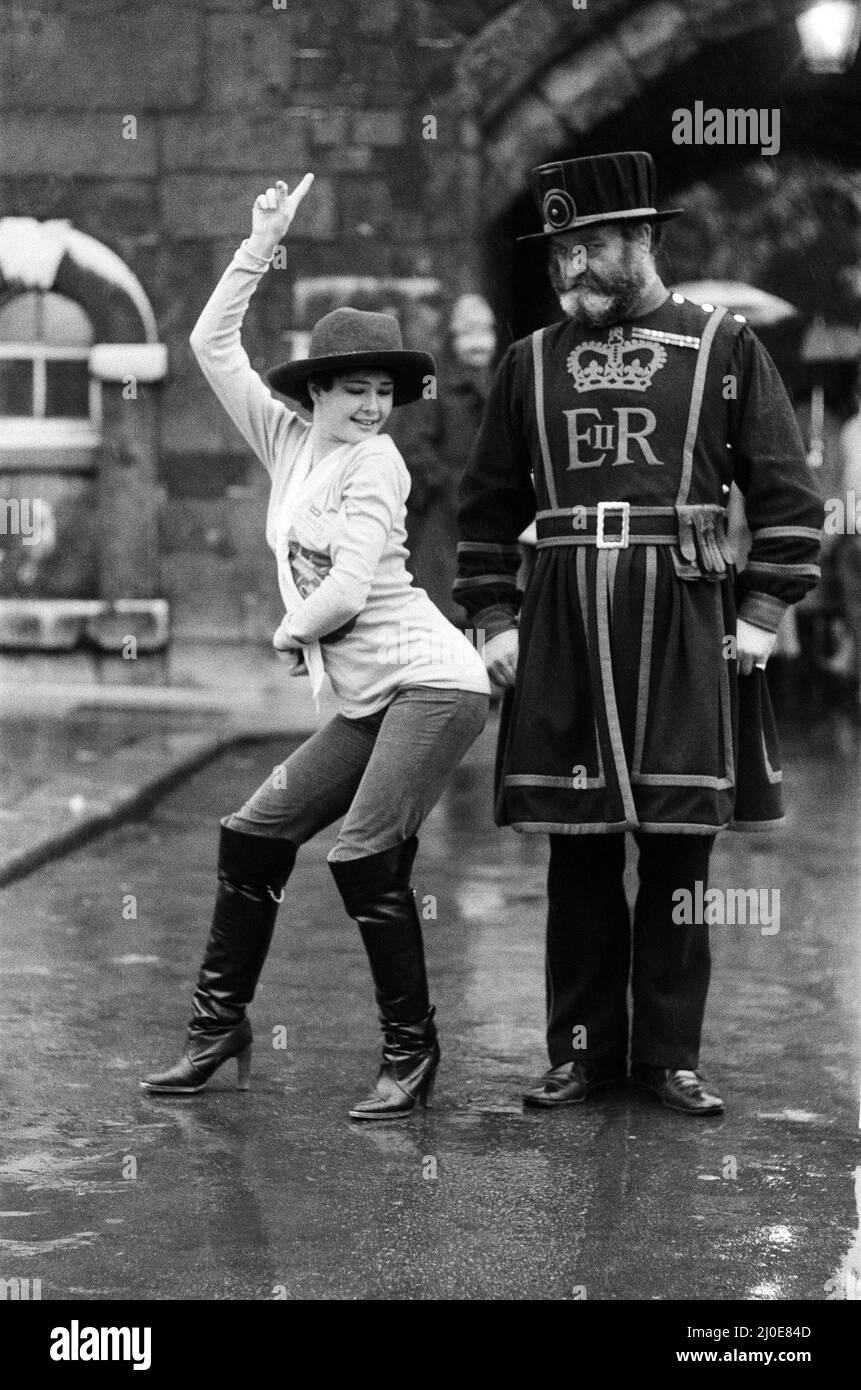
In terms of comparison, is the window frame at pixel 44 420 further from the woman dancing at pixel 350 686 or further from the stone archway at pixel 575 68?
the woman dancing at pixel 350 686

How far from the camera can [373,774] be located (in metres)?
5.22

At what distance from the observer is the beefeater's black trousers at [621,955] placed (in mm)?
5340

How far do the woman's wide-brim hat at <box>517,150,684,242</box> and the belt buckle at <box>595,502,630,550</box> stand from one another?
1.89ft

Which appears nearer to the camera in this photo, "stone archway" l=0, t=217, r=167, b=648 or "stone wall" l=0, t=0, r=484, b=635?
"stone wall" l=0, t=0, r=484, b=635

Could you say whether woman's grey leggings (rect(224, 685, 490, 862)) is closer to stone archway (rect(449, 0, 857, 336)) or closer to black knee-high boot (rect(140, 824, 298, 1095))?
black knee-high boot (rect(140, 824, 298, 1095))

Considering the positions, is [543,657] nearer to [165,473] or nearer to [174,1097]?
[174,1097]

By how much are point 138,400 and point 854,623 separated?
501 centimetres

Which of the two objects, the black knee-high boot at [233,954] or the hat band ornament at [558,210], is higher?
the hat band ornament at [558,210]

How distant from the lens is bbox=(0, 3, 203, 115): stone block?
14641 millimetres

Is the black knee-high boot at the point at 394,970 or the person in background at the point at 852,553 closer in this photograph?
the black knee-high boot at the point at 394,970

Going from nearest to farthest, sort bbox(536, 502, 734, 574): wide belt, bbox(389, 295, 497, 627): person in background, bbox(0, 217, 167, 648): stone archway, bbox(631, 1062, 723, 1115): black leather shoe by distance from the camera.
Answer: bbox(536, 502, 734, 574): wide belt < bbox(631, 1062, 723, 1115): black leather shoe < bbox(389, 295, 497, 627): person in background < bbox(0, 217, 167, 648): stone archway

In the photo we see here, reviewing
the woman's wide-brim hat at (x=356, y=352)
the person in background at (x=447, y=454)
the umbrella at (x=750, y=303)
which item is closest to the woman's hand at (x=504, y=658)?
the woman's wide-brim hat at (x=356, y=352)

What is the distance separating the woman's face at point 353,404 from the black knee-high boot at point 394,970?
2.82 ft

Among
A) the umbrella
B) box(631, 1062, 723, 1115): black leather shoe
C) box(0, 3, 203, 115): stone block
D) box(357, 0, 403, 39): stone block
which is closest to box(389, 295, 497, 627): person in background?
box(357, 0, 403, 39): stone block
